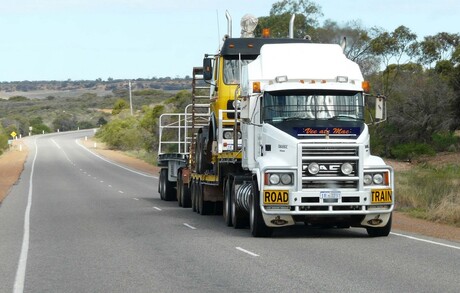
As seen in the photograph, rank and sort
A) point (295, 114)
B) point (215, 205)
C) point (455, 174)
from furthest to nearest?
point (455, 174) < point (215, 205) < point (295, 114)

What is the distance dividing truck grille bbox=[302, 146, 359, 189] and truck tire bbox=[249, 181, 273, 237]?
1.14 metres

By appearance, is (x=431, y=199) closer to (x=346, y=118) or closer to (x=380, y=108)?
(x=346, y=118)

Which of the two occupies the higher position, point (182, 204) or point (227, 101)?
point (227, 101)

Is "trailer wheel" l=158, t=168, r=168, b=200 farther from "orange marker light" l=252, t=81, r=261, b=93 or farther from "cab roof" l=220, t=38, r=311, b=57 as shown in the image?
"orange marker light" l=252, t=81, r=261, b=93

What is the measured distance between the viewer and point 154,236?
20.9m

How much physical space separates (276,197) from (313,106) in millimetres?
2122

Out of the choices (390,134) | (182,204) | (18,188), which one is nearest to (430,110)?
(390,134)

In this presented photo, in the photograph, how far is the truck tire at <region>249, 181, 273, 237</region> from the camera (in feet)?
64.6

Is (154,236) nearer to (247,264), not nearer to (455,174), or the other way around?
(247,264)

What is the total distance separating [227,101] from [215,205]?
4.25 metres

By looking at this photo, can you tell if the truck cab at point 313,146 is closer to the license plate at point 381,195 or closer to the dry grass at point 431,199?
the license plate at point 381,195

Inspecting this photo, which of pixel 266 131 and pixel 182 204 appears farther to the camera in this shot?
pixel 182 204

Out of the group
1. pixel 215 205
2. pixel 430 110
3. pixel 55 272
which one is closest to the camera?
pixel 55 272

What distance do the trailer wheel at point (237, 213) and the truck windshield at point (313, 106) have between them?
2.37 m
